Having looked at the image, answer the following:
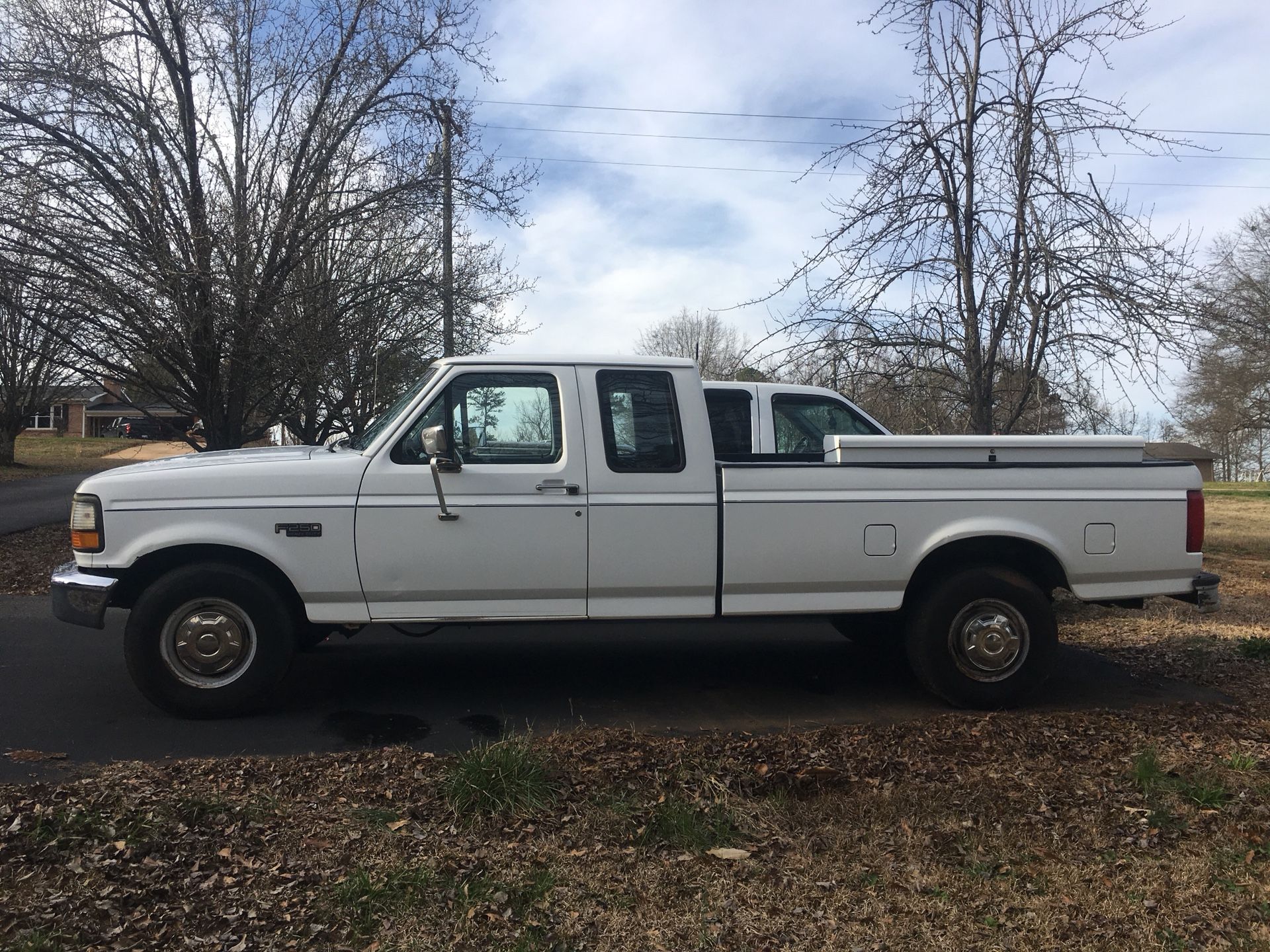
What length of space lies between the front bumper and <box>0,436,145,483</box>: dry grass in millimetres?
20729

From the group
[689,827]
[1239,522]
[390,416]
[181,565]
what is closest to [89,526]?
[181,565]

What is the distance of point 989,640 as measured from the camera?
5.56m

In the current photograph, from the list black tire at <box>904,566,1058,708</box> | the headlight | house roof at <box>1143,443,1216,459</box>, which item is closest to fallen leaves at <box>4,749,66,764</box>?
the headlight

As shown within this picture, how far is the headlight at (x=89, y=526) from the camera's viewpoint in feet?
16.5

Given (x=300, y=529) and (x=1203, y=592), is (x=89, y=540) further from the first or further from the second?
(x=1203, y=592)

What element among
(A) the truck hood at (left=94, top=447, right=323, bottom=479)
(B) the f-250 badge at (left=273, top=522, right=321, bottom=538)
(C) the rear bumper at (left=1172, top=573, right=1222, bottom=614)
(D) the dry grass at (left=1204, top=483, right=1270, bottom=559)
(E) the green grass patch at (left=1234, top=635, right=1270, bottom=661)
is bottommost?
(E) the green grass patch at (left=1234, top=635, right=1270, bottom=661)

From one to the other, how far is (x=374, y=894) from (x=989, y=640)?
3.72 m

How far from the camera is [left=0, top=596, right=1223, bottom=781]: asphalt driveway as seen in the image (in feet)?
16.2

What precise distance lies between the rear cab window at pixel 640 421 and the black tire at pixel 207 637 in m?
1.99

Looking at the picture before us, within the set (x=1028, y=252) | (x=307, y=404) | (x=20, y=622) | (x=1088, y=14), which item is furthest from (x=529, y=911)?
(x=307, y=404)

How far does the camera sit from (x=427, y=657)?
6770 millimetres

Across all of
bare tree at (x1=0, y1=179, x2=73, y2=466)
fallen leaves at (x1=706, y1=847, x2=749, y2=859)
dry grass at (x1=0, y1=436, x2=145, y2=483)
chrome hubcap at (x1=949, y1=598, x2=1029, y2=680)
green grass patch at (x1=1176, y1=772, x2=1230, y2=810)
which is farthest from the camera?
dry grass at (x1=0, y1=436, x2=145, y2=483)

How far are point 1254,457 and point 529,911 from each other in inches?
2224

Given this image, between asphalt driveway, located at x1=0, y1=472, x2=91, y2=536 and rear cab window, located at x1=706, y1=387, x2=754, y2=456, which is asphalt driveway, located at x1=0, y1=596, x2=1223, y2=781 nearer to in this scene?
rear cab window, located at x1=706, y1=387, x2=754, y2=456
